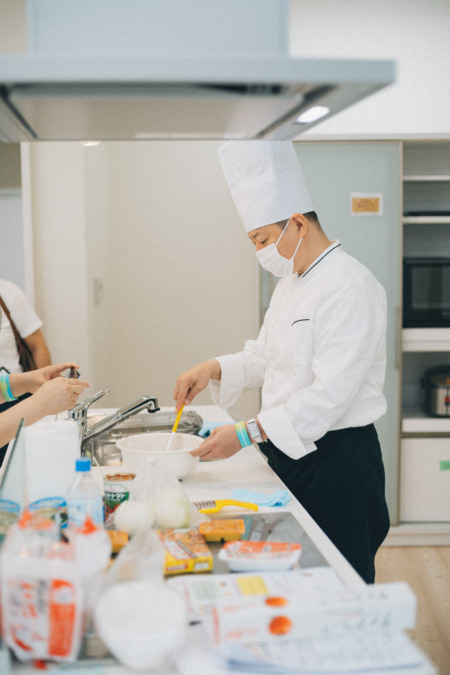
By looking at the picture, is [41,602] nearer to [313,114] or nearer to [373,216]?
[313,114]

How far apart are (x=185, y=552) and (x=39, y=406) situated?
0.60 m

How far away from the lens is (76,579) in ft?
2.57

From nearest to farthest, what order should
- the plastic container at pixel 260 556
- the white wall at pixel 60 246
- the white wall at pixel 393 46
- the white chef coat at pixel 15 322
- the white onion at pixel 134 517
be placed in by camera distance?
the plastic container at pixel 260 556 < the white onion at pixel 134 517 < the white chef coat at pixel 15 322 < the white wall at pixel 60 246 < the white wall at pixel 393 46

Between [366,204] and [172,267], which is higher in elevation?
[366,204]

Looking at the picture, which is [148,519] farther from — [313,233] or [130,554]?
[313,233]

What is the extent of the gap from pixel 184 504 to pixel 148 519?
82 mm

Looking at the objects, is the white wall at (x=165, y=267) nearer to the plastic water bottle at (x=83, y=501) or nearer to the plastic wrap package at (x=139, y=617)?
the plastic water bottle at (x=83, y=501)

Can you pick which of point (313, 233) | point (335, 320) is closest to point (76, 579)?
point (335, 320)

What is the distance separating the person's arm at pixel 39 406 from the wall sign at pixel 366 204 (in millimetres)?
2107

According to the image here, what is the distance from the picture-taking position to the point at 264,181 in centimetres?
175

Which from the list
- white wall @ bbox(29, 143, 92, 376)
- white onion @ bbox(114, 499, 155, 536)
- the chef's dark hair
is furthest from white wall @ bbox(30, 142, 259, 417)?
white onion @ bbox(114, 499, 155, 536)

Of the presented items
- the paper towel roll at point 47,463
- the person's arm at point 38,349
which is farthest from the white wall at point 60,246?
the paper towel roll at point 47,463

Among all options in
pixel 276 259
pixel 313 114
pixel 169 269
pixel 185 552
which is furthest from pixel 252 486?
pixel 169 269

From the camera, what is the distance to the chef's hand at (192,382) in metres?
1.84
